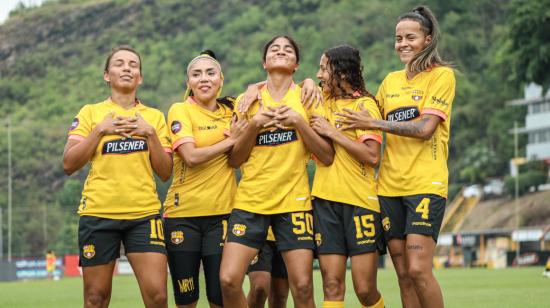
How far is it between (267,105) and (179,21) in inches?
6824

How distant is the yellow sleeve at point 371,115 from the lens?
33.1 ft

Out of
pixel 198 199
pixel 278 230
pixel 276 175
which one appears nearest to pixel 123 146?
pixel 198 199

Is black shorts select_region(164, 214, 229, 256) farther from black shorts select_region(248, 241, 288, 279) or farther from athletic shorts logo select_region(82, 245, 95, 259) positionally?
athletic shorts logo select_region(82, 245, 95, 259)

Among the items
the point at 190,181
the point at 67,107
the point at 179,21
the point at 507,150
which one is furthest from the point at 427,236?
the point at 179,21

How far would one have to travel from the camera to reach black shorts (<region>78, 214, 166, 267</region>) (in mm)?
9906

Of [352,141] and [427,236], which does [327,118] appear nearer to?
[352,141]

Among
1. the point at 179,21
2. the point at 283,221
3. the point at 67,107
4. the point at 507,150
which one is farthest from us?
the point at 179,21

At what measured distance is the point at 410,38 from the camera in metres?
10.3

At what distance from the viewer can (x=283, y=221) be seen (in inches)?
387

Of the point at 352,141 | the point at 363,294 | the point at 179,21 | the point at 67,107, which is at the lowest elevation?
the point at 363,294

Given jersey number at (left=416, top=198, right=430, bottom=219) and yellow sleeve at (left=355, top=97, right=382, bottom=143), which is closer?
jersey number at (left=416, top=198, right=430, bottom=219)

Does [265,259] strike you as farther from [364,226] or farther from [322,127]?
[322,127]

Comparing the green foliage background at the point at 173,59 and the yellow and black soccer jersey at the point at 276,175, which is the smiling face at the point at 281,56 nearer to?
the yellow and black soccer jersey at the point at 276,175

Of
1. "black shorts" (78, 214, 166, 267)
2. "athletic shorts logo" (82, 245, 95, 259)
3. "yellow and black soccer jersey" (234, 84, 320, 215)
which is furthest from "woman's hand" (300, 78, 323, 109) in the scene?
"athletic shorts logo" (82, 245, 95, 259)
